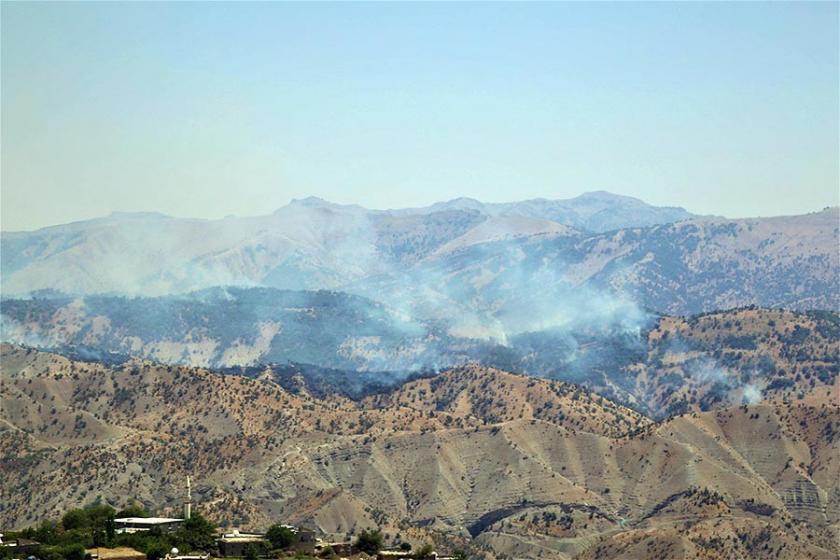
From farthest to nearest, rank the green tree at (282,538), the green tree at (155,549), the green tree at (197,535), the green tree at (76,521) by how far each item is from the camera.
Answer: the green tree at (76,521), the green tree at (282,538), the green tree at (197,535), the green tree at (155,549)

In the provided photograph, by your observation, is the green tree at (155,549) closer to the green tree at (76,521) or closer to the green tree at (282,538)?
the green tree at (282,538)

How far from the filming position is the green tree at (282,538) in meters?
117

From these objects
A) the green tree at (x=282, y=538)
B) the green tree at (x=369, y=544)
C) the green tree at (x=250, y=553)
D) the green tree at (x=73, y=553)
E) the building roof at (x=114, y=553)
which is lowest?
the green tree at (x=369, y=544)

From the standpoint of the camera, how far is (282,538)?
387ft

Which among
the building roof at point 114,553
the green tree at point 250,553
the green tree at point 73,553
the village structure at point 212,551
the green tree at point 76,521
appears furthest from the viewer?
the green tree at point 76,521

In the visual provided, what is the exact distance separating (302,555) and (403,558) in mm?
6841

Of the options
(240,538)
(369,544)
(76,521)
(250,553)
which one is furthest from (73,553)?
(369,544)

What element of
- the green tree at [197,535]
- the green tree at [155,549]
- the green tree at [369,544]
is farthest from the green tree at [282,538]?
the green tree at [155,549]

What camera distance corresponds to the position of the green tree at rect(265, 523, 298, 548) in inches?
4590

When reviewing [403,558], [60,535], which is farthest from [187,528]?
[403,558]

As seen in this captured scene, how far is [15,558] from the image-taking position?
100125 mm

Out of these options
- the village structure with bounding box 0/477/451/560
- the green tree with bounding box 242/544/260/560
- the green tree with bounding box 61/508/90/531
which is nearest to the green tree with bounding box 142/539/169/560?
the village structure with bounding box 0/477/451/560

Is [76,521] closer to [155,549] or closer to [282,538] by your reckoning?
[282,538]

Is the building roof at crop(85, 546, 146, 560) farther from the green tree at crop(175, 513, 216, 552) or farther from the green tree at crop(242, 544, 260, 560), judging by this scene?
the green tree at crop(242, 544, 260, 560)
